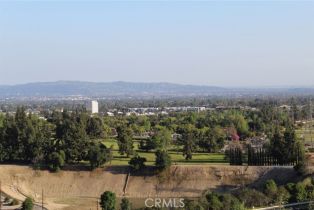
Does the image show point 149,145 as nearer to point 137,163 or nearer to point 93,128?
point 93,128

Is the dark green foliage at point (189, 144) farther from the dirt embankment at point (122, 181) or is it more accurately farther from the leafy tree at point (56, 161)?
the leafy tree at point (56, 161)

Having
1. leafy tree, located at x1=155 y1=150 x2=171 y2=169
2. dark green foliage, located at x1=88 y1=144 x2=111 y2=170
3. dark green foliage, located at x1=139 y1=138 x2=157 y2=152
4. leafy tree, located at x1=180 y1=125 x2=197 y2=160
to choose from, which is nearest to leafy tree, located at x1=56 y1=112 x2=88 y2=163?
dark green foliage, located at x1=88 y1=144 x2=111 y2=170

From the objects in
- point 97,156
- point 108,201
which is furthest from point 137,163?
point 108,201

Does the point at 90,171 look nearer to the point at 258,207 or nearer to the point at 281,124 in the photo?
the point at 258,207

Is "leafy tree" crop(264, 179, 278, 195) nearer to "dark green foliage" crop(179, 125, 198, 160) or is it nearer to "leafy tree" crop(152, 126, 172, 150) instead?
"dark green foliage" crop(179, 125, 198, 160)

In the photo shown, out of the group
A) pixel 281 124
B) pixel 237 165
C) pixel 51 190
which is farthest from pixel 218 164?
pixel 281 124

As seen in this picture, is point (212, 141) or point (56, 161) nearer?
point (56, 161)

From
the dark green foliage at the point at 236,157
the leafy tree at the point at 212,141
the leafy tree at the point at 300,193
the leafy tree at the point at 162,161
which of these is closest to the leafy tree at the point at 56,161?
the leafy tree at the point at 162,161

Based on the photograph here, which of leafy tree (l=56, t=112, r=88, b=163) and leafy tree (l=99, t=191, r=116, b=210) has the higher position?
leafy tree (l=56, t=112, r=88, b=163)

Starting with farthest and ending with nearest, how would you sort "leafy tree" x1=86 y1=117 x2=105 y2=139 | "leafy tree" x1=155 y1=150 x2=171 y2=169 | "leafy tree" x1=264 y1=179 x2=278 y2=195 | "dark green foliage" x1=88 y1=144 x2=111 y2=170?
"leafy tree" x1=86 y1=117 x2=105 y2=139, "dark green foliage" x1=88 y1=144 x2=111 y2=170, "leafy tree" x1=155 y1=150 x2=171 y2=169, "leafy tree" x1=264 y1=179 x2=278 y2=195
